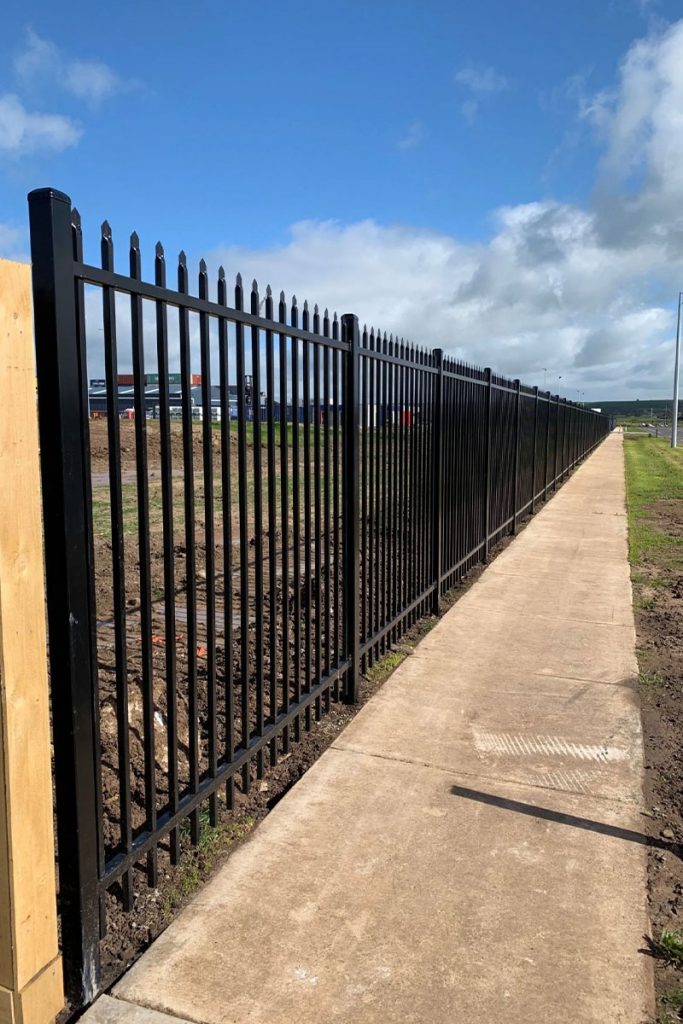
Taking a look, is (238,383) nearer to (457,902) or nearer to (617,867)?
(457,902)

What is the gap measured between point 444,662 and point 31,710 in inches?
147

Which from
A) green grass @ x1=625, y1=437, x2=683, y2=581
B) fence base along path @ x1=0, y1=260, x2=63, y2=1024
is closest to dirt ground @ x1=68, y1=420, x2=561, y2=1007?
fence base along path @ x1=0, y1=260, x2=63, y2=1024

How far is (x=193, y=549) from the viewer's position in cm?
289

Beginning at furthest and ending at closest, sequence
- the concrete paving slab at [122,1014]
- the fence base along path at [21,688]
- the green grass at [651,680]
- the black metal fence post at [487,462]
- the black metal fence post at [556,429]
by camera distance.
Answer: the black metal fence post at [556,429] → the black metal fence post at [487,462] → the green grass at [651,680] → the concrete paving slab at [122,1014] → the fence base along path at [21,688]

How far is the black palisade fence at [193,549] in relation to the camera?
7.11ft

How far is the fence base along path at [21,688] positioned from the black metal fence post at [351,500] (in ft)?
8.60

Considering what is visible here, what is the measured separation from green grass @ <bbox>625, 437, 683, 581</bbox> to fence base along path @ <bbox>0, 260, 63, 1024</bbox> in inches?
307

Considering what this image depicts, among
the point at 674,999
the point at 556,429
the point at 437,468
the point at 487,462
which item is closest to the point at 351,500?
the point at 437,468

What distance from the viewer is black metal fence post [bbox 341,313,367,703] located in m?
4.47

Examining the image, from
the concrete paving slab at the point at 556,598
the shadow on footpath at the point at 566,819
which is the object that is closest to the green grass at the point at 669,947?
the shadow on footpath at the point at 566,819

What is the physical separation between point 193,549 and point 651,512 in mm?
13430

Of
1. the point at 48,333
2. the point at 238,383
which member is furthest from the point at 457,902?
the point at 48,333

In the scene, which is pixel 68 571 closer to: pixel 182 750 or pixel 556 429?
pixel 182 750

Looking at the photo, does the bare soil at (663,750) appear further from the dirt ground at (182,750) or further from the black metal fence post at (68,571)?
the black metal fence post at (68,571)
